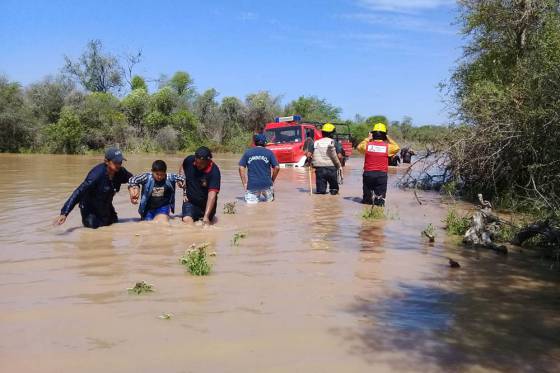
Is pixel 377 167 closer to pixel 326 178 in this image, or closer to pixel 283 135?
pixel 326 178

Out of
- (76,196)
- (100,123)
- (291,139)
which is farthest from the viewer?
(100,123)

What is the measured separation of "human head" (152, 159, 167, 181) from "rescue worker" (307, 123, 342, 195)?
460cm

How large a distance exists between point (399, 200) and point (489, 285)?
23.1ft

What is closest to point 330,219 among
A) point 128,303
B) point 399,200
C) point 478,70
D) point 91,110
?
point 399,200

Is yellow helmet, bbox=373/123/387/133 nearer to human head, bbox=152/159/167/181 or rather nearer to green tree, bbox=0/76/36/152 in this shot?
human head, bbox=152/159/167/181

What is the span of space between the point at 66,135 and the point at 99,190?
2788 centimetres

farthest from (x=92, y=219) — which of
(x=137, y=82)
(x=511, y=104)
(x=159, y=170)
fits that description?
(x=137, y=82)

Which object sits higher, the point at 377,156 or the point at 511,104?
the point at 511,104

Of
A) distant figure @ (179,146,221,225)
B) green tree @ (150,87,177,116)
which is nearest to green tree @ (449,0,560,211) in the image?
distant figure @ (179,146,221,225)

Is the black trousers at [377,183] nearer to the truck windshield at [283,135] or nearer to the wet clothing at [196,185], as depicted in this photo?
the wet clothing at [196,185]

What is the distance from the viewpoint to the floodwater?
140 inches

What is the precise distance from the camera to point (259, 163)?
35.2 feet

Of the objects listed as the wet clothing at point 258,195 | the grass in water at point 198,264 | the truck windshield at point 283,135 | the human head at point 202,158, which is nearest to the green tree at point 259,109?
the truck windshield at point 283,135

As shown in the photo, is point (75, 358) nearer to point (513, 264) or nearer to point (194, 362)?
point (194, 362)
